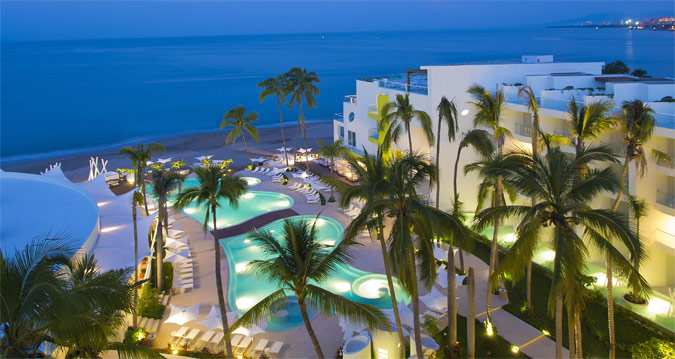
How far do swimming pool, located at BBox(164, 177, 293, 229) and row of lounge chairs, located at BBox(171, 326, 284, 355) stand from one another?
45.1 ft

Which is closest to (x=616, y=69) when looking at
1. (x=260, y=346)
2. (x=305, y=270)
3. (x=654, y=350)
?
(x=654, y=350)

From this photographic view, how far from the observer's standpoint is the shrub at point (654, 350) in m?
14.4

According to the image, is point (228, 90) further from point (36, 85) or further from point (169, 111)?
point (36, 85)

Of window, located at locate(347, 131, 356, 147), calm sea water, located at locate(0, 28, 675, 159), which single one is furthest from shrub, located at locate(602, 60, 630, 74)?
window, located at locate(347, 131, 356, 147)

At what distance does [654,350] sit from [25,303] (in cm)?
1499

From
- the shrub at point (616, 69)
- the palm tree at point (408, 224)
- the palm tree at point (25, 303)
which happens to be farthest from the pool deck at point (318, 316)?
the shrub at point (616, 69)

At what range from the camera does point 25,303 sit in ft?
26.0

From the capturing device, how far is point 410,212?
1250 cm

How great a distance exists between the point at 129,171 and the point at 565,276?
35065 mm

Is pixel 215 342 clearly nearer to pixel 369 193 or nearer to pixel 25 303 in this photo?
pixel 369 193

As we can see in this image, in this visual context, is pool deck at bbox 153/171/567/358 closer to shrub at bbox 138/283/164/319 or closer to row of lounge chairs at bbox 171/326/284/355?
row of lounge chairs at bbox 171/326/284/355

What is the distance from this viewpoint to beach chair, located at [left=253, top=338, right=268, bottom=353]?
→ 1653 centimetres

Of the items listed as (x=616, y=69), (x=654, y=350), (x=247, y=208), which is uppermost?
(x=616, y=69)

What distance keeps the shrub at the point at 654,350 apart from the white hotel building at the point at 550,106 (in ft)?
14.7
